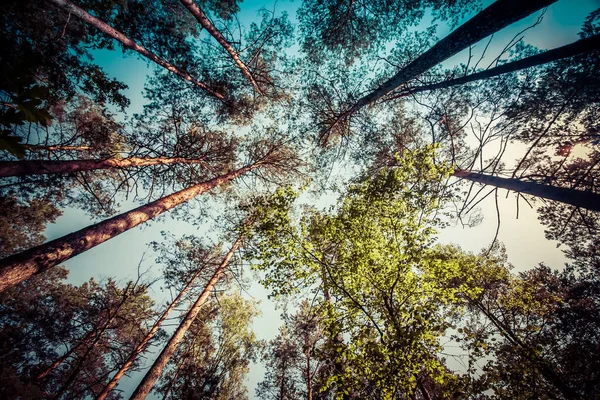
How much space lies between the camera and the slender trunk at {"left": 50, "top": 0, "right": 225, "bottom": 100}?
185 inches

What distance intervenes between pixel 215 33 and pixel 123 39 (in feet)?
8.49

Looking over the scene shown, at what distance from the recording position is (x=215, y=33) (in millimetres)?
6832

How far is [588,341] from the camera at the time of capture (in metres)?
6.94

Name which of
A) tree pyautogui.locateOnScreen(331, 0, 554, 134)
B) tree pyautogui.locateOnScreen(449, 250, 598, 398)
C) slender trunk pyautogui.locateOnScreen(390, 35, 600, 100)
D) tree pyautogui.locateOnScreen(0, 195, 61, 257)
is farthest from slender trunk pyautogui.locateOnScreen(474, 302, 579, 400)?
tree pyautogui.locateOnScreen(0, 195, 61, 257)

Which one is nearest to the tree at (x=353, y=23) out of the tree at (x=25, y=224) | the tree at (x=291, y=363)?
the tree at (x=291, y=363)

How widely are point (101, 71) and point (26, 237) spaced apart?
49.5 feet

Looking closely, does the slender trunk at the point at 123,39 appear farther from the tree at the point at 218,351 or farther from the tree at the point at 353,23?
the tree at the point at 218,351

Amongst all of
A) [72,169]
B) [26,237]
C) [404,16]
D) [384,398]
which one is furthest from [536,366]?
[26,237]

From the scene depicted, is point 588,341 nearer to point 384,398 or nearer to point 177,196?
point 384,398

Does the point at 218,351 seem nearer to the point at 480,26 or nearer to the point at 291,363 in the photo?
the point at 291,363

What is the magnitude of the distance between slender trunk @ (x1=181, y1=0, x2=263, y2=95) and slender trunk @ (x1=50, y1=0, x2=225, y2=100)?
1426 millimetres

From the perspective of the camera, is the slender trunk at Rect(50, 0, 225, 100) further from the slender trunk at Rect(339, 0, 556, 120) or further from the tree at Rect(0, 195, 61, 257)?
the tree at Rect(0, 195, 61, 257)

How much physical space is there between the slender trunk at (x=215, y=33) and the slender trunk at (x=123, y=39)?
1.43m

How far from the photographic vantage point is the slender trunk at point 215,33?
5960 millimetres
